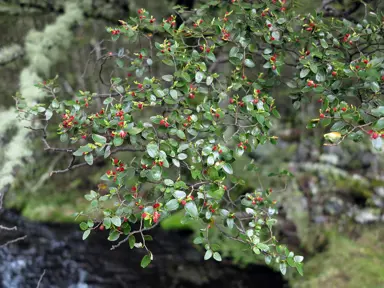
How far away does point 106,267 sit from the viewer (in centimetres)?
406

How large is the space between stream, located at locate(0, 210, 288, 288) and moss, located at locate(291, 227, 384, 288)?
38cm

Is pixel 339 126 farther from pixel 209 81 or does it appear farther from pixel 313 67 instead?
pixel 209 81

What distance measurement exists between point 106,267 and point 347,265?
8.49 ft

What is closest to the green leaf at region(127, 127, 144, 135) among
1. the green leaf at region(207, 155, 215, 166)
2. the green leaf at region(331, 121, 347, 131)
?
the green leaf at region(207, 155, 215, 166)

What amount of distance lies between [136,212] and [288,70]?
181 inches

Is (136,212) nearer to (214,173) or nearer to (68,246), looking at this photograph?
(214,173)

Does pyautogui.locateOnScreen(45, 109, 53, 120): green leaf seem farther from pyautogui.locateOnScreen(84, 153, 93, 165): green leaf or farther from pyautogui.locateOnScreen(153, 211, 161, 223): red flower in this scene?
pyautogui.locateOnScreen(153, 211, 161, 223): red flower

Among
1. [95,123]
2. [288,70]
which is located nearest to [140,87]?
[95,123]

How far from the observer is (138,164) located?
4.75 feet

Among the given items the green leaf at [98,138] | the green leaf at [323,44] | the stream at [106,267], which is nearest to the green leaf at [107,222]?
the green leaf at [98,138]

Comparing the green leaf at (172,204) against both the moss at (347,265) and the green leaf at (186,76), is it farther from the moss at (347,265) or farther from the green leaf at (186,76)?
the moss at (347,265)

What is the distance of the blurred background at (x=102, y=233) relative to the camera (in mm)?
3053

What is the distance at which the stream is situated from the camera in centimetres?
377

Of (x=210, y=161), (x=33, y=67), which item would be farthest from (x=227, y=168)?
(x=33, y=67)
